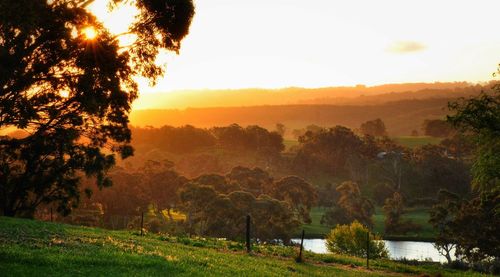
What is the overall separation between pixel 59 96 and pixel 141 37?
721 centimetres

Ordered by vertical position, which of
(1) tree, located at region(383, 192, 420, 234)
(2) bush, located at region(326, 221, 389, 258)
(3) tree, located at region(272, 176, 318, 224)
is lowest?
(1) tree, located at region(383, 192, 420, 234)

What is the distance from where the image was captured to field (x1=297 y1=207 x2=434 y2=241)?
4560 inches

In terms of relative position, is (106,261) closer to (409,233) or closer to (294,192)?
(294,192)

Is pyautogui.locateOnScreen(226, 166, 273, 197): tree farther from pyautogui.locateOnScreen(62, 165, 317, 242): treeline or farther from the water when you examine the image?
the water

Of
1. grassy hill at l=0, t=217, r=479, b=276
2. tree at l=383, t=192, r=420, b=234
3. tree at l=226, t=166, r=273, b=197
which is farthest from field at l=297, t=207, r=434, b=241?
grassy hill at l=0, t=217, r=479, b=276

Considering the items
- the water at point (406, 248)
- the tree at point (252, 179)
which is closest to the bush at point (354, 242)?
the water at point (406, 248)

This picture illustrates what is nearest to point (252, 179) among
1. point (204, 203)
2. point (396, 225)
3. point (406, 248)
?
point (396, 225)

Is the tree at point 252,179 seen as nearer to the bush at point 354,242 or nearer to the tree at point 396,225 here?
the tree at point 396,225

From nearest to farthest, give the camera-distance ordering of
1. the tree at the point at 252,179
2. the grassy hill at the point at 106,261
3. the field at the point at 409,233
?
the grassy hill at the point at 106,261
the field at the point at 409,233
the tree at the point at 252,179

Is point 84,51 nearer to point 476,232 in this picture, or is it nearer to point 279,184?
point 476,232

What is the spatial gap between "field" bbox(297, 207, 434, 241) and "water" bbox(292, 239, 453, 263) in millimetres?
2842

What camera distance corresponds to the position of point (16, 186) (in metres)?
50.8

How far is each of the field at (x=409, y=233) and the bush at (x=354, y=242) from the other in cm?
2964

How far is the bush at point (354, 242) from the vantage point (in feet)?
228
